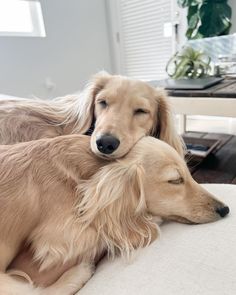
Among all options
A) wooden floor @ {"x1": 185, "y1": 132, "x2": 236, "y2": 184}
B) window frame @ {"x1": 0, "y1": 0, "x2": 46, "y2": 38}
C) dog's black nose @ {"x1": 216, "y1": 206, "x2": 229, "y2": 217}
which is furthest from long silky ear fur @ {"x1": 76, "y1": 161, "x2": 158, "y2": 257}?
window frame @ {"x1": 0, "y1": 0, "x2": 46, "y2": 38}

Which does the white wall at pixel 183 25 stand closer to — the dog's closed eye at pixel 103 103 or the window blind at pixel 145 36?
the window blind at pixel 145 36

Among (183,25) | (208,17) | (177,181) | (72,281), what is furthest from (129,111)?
(183,25)

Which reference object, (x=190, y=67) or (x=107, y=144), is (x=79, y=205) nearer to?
(x=107, y=144)

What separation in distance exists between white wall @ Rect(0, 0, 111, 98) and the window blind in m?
0.29

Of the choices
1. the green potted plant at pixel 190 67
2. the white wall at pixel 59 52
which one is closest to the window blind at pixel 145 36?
the white wall at pixel 59 52

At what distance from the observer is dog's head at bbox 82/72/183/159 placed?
89 centimetres

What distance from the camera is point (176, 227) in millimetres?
657

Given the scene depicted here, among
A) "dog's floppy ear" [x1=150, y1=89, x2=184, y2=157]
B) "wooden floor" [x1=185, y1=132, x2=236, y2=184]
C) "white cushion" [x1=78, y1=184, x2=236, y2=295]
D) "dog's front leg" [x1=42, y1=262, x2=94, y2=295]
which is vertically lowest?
"wooden floor" [x1=185, y1=132, x2=236, y2=184]

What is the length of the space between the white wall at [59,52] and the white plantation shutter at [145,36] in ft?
0.88

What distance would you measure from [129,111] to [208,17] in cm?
256

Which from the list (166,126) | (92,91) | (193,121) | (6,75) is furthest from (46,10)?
(166,126)

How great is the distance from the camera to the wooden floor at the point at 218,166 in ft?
4.90

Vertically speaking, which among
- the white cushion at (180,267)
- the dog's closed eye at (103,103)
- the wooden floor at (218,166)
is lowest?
the wooden floor at (218,166)

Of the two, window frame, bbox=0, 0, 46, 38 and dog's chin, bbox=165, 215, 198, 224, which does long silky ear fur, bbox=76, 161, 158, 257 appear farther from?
window frame, bbox=0, 0, 46, 38
